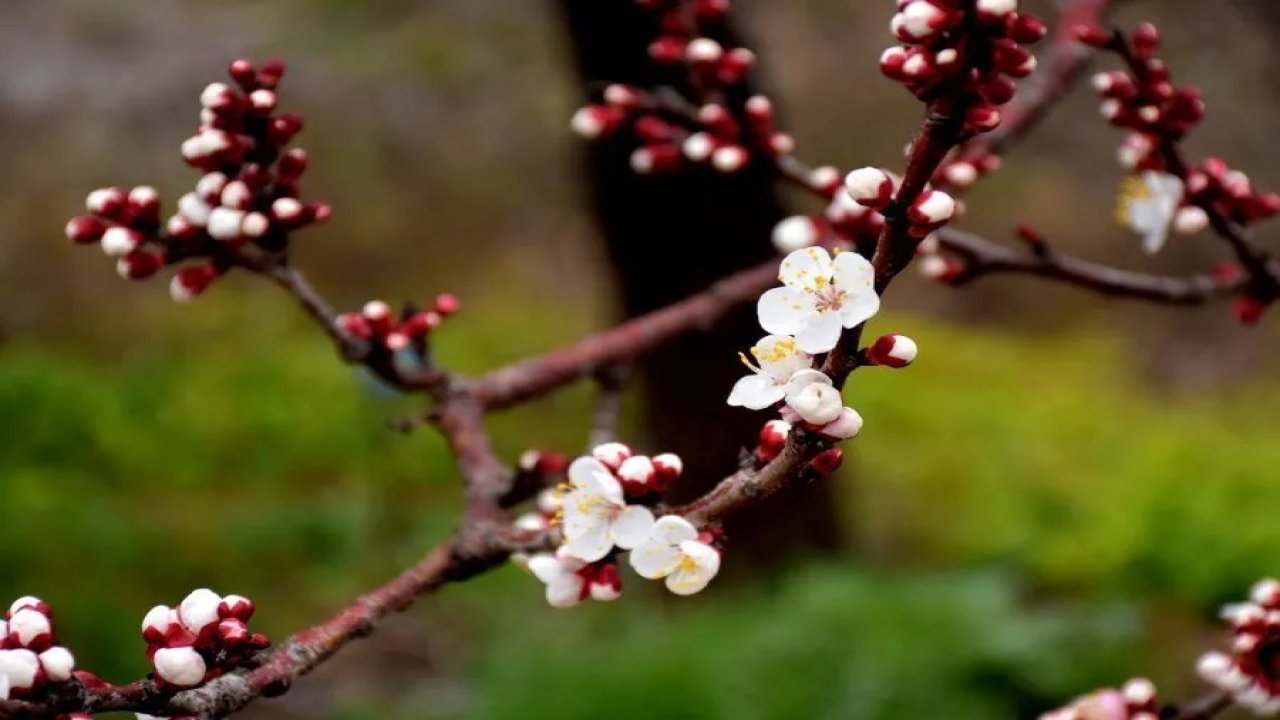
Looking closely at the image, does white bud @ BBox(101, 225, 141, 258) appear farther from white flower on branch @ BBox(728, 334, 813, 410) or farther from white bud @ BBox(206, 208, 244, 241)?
white flower on branch @ BBox(728, 334, 813, 410)

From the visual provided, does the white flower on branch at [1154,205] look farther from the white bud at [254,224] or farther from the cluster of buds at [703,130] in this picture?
the white bud at [254,224]

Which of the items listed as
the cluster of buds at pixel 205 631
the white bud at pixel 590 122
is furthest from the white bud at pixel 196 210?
the white bud at pixel 590 122

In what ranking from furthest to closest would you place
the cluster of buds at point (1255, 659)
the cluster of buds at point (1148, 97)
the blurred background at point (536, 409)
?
1. the blurred background at point (536, 409)
2. the cluster of buds at point (1148, 97)
3. the cluster of buds at point (1255, 659)

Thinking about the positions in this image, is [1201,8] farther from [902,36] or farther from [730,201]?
[902,36]

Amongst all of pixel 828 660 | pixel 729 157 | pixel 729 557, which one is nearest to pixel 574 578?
pixel 729 157

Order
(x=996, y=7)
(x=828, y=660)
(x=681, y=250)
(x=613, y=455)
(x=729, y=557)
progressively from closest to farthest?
(x=996, y=7), (x=613, y=455), (x=828, y=660), (x=681, y=250), (x=729, y=557)

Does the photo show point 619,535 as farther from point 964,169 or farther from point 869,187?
point 964,169

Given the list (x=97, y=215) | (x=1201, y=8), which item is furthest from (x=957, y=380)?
(x=97, y=215)
